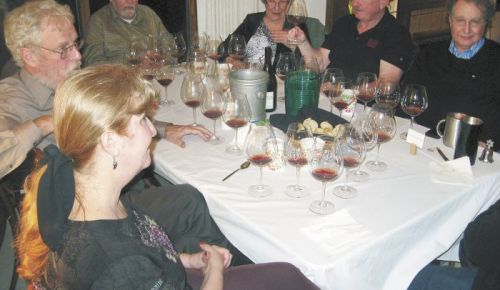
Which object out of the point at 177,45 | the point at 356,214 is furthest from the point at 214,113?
the point at 177,45

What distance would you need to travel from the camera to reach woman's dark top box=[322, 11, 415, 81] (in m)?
2.67

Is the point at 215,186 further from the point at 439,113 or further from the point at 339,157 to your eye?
the point at 439,113

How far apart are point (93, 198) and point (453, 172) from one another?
1.18m

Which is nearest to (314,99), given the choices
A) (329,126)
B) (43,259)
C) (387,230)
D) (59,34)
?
(329,126)

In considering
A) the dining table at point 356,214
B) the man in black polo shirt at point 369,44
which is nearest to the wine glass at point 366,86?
the dining table at point 356,214

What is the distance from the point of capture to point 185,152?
1.80m

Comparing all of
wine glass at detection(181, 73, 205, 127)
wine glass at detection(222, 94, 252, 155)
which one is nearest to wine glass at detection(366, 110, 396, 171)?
wine glass at detection(222, 94, 252, 155)

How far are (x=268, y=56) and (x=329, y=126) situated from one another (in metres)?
0.65

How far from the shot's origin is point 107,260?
0.94 m

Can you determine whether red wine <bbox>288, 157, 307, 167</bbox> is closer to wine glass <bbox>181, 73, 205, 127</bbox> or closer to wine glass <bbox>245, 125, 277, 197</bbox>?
wine glass <bbox>245, 125, 277, 197</bbox>

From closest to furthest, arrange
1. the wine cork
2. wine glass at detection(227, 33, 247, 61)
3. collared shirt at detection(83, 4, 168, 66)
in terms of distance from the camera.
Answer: the wine cork, wine glass at detection(227, 33, 247, 61), collared shirt at detection(83, 4, 168, 66)

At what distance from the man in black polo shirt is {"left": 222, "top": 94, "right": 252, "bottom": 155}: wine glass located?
1093 mm

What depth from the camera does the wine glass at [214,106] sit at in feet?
6.21

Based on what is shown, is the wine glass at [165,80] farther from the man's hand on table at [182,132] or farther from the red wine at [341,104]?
the red wine at [341,104]
